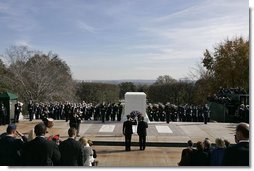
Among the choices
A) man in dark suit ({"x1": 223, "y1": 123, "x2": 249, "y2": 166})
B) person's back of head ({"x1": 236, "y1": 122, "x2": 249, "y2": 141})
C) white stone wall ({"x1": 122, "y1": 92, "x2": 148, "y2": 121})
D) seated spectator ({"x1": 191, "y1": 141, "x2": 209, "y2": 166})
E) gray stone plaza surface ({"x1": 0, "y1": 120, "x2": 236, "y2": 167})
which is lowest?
gray stone plaza surface ({"x1": 0, "y1": 120, "x2": 236, "y2": 167})

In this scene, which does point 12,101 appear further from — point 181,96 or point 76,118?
point 181,96

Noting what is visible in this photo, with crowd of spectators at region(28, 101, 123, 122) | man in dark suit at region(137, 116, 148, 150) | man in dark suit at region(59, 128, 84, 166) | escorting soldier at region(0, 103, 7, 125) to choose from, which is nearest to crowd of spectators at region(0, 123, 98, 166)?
man in dark suit at region(59, 128, 84, 166)

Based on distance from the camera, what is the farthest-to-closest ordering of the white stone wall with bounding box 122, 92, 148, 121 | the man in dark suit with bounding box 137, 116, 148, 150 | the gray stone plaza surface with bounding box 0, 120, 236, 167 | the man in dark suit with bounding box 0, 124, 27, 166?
the white stone wall with bounding box 122, 92, 148, 121
the man in dark suit with bounding box 137, 116, 148, 150
the gray stone plaza surface with bounding box 0, 120, 236, 167
the man in dark suit with bounding box 0, 124, 27, 166

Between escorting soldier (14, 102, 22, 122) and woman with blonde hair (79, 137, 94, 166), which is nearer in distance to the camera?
woman with blonde hair (79, 137, 94, 166)

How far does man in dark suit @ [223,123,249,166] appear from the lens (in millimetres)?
5598

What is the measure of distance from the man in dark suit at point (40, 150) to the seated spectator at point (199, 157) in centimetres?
219

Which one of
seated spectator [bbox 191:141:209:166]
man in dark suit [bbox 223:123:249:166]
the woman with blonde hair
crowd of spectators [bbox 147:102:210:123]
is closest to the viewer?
man in dark suit [bbox 223:123:249:166]

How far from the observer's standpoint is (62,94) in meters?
34.4

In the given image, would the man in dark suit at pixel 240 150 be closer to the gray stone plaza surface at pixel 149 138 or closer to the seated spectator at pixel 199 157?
the seated spectator at pixel 199 157

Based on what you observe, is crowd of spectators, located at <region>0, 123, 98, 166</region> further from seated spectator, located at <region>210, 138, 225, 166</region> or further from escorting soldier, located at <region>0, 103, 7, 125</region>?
escorting soldier, located at <region>0, 103, 7, 125</region>

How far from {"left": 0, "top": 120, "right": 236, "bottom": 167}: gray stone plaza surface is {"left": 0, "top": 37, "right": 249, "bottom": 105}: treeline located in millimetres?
8047

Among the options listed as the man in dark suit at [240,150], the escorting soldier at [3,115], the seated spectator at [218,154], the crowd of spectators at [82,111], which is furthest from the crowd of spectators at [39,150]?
the crowd of spectators at [82,111]

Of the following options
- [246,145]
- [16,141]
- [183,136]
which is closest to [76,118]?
[183,136]

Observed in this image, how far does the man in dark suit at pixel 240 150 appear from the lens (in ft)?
18.4
